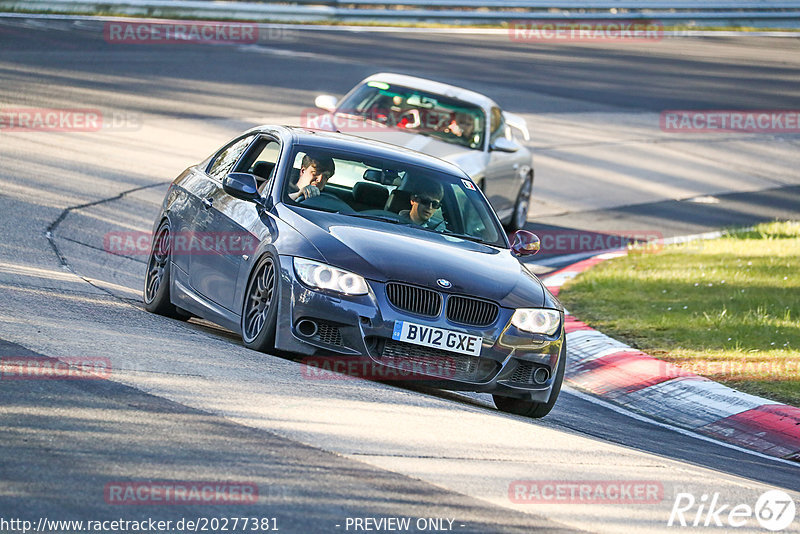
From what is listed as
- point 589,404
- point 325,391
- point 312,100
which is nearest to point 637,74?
point 312,100

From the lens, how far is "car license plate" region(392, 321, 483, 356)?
25.4ft

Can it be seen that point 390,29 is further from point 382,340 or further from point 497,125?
point 382,340

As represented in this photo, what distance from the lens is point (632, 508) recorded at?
239 inches

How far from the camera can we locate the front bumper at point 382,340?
305 inches

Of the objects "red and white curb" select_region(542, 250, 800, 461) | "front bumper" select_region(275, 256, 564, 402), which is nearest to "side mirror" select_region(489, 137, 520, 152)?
"red and white curb" select_region(542, 250, 800, 461)

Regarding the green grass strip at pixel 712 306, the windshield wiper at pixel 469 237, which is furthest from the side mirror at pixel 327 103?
the windshield wiper at pixel 469 237

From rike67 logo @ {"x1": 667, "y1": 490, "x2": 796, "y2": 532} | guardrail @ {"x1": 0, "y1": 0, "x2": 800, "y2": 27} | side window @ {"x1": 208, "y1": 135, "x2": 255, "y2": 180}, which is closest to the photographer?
rike67 logo @ {"x1": 667, "y1": 490, "x2": 796, "y2": 532}

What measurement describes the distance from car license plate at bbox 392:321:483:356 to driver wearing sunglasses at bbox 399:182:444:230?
4.52 feet

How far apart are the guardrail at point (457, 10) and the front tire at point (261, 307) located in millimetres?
21772

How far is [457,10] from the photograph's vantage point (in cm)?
3616

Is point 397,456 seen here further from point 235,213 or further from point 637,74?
point 637,74

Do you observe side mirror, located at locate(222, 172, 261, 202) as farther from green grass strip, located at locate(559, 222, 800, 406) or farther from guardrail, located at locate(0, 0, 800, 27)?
guardrail, located at locate(0, 0, 800, 27)

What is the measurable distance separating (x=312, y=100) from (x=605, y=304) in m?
10.9

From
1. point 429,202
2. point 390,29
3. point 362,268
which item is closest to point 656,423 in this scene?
point 429,202
